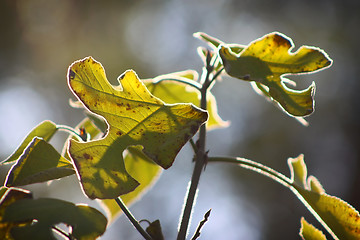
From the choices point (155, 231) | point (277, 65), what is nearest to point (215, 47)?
point (277, 65)

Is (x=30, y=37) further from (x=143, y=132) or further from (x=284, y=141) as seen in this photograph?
(x=143, y=132)

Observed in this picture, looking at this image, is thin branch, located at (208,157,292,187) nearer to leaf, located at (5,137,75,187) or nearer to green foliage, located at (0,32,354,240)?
green foliage, located at (0,32,354,240)

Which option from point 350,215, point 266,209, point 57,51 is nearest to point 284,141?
point 266,209

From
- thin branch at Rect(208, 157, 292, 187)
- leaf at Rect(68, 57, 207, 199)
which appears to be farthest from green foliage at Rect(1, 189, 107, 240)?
thin branch at Rect(208, 157, 292, 187)

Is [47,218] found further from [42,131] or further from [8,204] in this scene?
[42,131]

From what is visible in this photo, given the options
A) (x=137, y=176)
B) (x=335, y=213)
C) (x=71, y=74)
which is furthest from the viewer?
(x=137, y=176)
